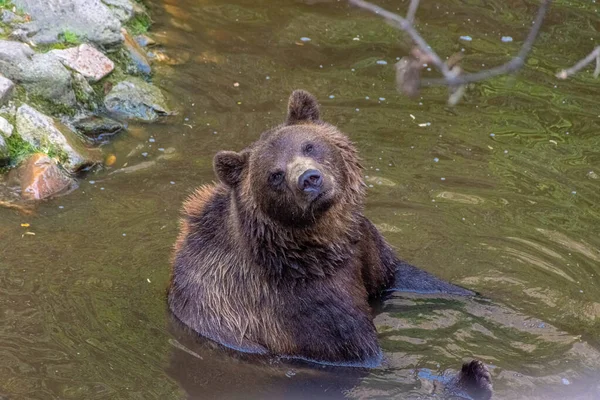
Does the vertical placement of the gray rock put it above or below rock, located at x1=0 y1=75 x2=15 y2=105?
above

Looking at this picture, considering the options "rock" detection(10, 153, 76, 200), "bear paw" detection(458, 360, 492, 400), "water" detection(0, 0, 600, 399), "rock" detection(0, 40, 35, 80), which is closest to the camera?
"bear paw" detection(458, 360, 492, 400)

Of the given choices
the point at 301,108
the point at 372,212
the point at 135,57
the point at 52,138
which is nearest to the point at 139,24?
the point at 135,57

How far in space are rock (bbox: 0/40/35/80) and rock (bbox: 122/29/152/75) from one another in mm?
1420

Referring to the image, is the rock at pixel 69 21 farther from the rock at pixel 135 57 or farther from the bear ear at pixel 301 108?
the bear ear at pixel 301 108

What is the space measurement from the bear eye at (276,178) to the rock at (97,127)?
171 inches

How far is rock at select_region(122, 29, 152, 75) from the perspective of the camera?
1106cm

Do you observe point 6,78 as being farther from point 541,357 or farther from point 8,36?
point 541,357

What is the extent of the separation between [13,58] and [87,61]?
3.23ft

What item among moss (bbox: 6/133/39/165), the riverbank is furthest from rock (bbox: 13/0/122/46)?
moss (bbox: 6/133/39/165)

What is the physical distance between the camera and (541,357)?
21.9 ft

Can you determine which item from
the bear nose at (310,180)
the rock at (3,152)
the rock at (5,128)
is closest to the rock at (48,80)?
the rock at (5,128)

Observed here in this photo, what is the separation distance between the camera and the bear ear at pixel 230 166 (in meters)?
6.33

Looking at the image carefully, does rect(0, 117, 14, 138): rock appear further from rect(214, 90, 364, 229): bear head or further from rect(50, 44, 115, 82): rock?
rect(214, 90, 364, 229): bear head

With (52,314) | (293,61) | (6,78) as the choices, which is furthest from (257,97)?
(52,314)
